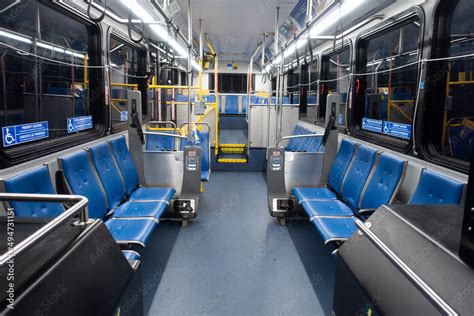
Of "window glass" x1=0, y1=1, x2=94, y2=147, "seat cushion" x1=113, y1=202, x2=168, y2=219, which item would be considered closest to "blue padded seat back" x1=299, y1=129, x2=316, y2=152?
"seat cushion" x1=113, y1=202, x2=168, y2=219

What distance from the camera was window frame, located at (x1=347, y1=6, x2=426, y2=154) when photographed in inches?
117

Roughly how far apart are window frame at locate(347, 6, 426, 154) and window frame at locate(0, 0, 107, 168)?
10.6 ft

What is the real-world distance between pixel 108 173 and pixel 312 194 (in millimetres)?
2249

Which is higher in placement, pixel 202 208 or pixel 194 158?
pixel 194 158

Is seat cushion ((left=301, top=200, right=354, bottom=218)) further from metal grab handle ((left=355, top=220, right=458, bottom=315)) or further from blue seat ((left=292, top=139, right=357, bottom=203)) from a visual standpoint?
metal grab handle ((left=355, top=220, right=458, bottom=315))

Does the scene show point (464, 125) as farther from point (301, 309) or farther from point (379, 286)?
point (379, 286)

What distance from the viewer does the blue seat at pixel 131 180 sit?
11.9ft

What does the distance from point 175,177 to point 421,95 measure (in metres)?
2.80

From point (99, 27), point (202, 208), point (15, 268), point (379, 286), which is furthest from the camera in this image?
point (202, 208)

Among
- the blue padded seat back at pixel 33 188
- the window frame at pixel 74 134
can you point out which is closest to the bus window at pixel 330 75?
the window frame at pixel 74 134

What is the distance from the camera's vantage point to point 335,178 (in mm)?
4027

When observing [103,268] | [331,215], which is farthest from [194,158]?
[103,268]

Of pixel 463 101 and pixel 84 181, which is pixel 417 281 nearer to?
pixel 84 181

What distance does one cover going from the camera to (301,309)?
2.44 m
